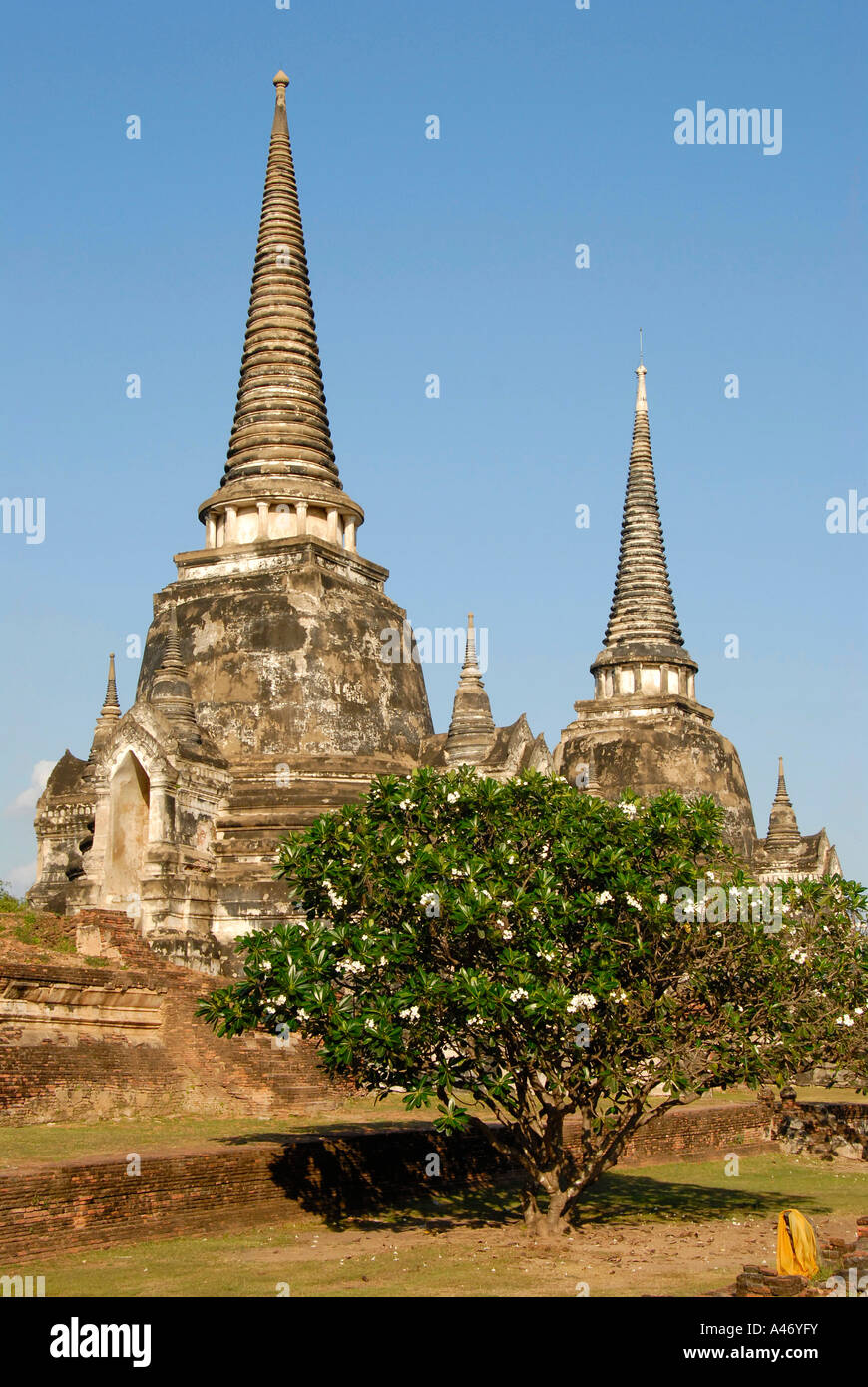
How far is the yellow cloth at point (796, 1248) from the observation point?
43.5 ft

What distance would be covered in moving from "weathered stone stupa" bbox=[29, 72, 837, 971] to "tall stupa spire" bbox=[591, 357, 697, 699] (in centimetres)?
608

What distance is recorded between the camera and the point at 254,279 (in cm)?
3756

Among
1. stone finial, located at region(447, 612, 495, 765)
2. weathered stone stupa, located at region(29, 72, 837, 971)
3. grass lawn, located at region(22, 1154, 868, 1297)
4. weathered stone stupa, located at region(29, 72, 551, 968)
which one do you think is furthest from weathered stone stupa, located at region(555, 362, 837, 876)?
grass lawn, located at region(22, 1154, 868, 1297)

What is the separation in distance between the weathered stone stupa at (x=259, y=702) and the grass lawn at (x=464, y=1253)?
1112cm

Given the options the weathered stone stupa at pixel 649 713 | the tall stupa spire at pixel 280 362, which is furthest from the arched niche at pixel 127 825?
the weathered stone stupa at pixel 649 713

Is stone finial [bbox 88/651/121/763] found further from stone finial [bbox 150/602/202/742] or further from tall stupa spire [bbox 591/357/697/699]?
tall stupa spire [bbox 591/357/697/699]

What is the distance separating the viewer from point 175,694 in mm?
30734

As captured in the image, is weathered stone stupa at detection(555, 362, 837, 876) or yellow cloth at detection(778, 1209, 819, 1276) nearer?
yellow cloth at detection(778, 1209, 819, 1276)

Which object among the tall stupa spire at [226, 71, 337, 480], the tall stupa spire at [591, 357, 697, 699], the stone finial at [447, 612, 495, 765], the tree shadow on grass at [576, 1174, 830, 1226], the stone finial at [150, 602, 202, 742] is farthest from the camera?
the tall stupa spire at [591, 357, 697, 699]

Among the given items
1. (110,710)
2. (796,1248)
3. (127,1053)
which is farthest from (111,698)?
(796,1248)

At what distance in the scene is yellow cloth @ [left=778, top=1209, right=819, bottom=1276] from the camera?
1326cm

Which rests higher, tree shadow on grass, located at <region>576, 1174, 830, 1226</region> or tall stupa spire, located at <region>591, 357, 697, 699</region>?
tall stupa spire, located at <region>591, 357, 697, 699</region>
